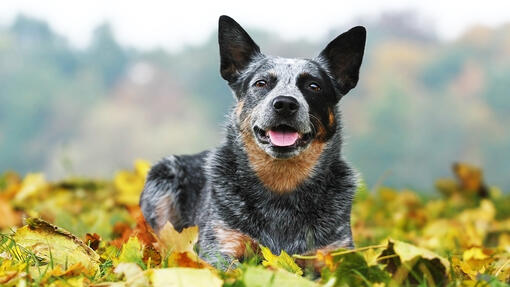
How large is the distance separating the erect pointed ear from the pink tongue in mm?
729

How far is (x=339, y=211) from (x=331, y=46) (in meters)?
1.10

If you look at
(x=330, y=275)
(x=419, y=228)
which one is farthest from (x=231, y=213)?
(x=419, y=228)

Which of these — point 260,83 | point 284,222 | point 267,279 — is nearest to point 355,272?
point 267,279

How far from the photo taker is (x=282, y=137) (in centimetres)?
401

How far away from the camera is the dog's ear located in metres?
4.49

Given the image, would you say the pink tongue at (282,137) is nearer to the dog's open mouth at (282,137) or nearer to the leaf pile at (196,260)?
the dog's open mouth at (282,137)

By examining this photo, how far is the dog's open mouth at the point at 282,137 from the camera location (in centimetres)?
399

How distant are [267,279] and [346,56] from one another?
223 cm

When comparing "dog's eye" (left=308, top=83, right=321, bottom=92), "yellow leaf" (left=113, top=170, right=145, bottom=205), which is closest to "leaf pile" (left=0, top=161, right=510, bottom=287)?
"yellow leaf" (left=113, top=170, right=145, bottom=205)

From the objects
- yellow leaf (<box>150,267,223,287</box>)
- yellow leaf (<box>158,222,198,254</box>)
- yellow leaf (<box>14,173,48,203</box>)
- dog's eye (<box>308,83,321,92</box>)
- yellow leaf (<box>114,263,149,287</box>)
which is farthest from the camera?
yellow leaf (<box>14,173,48,203</box>)

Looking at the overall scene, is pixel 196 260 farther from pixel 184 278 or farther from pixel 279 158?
pixel 279 158

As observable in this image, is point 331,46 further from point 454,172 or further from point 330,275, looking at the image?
point 454,172

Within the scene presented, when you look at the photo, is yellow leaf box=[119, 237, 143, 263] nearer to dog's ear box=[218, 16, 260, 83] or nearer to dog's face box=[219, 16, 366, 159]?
dog's face box=[219, 16, 366, 159]

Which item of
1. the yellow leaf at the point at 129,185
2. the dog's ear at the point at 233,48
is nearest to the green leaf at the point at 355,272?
the dog's ear at the point at 233,48
